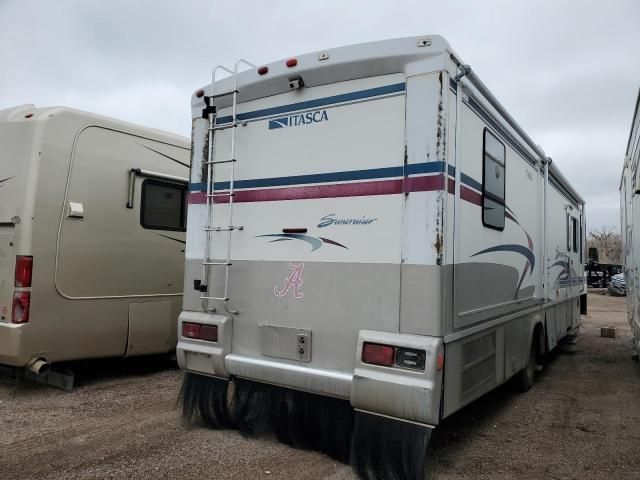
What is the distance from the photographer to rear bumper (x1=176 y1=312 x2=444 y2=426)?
309 centimetres

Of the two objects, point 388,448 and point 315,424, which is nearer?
point 388,448

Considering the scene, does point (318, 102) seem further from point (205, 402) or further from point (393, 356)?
point (205, 402)

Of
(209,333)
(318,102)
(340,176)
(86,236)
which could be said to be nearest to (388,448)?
(209,333)

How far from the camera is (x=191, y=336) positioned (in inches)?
164

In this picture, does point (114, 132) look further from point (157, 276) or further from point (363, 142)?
point (363, 142)

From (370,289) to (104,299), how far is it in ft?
11.0

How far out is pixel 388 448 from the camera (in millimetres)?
3223

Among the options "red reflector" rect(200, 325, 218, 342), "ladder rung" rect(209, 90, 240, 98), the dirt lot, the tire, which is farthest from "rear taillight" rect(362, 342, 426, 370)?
the tire

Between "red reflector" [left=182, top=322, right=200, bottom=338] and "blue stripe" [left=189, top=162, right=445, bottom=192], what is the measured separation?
1.09m

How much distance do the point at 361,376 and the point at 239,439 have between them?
52.4 inches

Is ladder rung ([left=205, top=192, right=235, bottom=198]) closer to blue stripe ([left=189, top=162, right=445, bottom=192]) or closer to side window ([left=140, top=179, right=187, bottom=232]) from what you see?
blue stripe ([left=189, top=162, right=445, bottom=192])

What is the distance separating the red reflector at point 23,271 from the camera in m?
4.89

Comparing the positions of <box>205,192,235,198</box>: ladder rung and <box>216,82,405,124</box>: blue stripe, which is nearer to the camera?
<box>216,82,405,124</box>: blue stripe

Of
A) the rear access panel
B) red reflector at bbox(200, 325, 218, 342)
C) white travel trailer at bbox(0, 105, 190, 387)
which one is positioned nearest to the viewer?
the rear access panel
